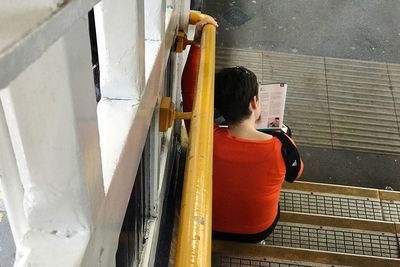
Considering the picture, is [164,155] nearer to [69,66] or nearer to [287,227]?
[287,227]

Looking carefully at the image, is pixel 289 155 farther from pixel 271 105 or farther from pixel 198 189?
pixel 198 189

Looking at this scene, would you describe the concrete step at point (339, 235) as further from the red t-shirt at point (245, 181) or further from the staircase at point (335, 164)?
the red t-shirt at point (245, 181)

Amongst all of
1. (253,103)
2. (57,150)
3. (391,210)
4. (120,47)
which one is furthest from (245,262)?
(57,150)

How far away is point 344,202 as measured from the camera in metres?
2.67

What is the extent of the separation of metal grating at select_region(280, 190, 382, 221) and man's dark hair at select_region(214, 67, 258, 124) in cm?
109

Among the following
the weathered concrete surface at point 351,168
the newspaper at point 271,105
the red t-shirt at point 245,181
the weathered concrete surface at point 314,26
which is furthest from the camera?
the weathered concrete surface at point 314,26

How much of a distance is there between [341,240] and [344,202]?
0.30 m

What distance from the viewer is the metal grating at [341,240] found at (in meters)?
2.43

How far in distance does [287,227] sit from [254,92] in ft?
3.28

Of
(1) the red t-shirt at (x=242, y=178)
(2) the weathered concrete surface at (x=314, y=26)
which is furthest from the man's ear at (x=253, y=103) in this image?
(2) the weathered concrete surface at (x=314, y=26)

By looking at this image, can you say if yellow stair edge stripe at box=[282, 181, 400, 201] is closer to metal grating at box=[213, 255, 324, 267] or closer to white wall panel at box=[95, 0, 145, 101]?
metal grating at box=[213, 255, 324, 267]

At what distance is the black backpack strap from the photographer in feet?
5.69

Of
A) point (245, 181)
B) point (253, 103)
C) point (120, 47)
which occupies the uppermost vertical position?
point (120, 47)

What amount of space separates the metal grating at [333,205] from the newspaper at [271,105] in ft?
2.58
